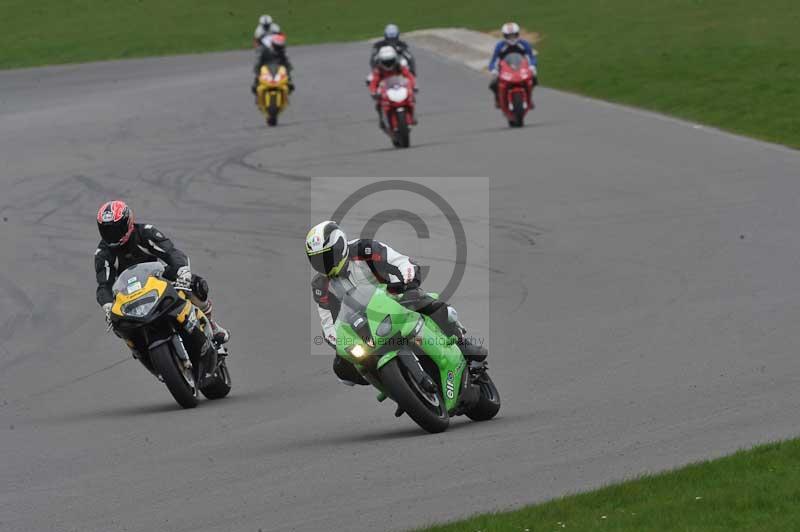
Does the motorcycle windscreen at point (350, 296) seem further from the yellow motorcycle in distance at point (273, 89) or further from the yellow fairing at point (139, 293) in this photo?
the yellow motorcycle in distance at point (273, 89)

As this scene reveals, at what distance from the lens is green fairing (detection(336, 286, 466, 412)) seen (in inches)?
391

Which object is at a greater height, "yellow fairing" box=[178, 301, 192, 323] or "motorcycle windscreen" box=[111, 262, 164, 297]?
"motorcycle windscreen" box=[111, 262, 164, 297]

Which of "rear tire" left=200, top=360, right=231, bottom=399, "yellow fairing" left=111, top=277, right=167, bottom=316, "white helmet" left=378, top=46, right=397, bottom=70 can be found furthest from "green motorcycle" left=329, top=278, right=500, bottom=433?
"white helmet" left=378, top=46, right=397, bottom=70

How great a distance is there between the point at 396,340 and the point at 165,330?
2.79 m

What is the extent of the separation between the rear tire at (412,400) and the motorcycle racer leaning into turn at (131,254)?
10.1 ft

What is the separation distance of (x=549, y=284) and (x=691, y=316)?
8.22 feet

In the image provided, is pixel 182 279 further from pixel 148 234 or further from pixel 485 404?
pixel 485 404

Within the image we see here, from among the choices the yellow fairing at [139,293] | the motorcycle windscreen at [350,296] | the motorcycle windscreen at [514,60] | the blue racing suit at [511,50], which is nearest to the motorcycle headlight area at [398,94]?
the blue racing suit at [511,50]

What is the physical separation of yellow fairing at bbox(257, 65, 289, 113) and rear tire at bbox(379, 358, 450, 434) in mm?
21452

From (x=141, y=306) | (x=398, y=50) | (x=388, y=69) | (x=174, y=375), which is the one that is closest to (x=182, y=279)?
(x=141, y=306)

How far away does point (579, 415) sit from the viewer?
34.4 feet

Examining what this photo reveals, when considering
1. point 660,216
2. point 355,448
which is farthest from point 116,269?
point 660,216

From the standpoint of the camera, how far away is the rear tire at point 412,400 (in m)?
9.80

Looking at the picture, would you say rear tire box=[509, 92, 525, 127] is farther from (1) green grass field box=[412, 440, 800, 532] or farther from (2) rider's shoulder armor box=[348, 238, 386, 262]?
(1) green grass field box=[412, 440, 800, 532]
